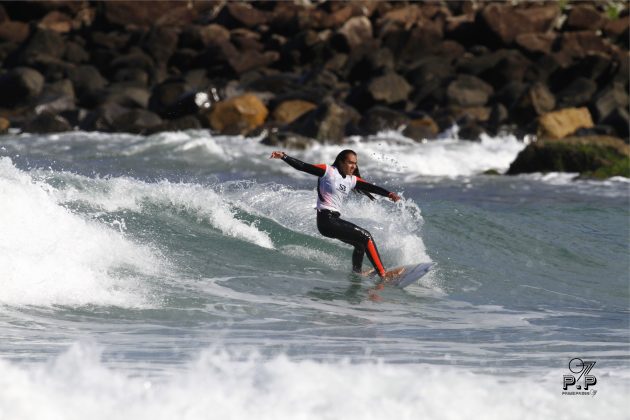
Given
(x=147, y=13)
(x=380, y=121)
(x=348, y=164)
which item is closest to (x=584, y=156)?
(x=380, y=121)

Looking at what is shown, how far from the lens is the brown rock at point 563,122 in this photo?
25609 mm

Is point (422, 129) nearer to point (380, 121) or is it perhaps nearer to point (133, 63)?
point (380, 121)

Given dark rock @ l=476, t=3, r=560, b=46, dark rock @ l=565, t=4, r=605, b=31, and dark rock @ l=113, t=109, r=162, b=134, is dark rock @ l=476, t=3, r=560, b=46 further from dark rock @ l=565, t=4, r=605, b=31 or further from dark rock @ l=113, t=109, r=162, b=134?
dark rock @ l=113, t=109, r=162, b=134

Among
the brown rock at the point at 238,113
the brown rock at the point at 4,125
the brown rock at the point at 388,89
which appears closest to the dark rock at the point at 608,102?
the brown rock at the point at 388,89

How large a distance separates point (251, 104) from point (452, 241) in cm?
1381

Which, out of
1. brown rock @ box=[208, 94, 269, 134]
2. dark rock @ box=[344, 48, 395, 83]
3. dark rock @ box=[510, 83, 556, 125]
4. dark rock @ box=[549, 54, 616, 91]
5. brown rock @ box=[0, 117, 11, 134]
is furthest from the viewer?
dark rock @ box=[344, 48, 395, 83]

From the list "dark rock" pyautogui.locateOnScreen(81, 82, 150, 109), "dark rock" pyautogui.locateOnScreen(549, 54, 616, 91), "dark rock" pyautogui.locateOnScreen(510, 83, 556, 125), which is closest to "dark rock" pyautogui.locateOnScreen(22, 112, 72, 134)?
"dark rock" pyautogui.locateOnScreen(81, 82, 150, 109)

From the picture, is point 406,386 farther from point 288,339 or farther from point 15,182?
point 15,182

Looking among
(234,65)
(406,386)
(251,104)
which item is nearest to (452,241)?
(406,386)

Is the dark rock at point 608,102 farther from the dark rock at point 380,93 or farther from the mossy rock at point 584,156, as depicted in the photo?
the mossy rock at point 584,156

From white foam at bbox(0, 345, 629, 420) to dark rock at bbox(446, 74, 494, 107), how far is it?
22.6 meters

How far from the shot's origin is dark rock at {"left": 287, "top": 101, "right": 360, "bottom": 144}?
977 inches

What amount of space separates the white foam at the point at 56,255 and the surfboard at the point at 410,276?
105 inches

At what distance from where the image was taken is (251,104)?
2775 cm
